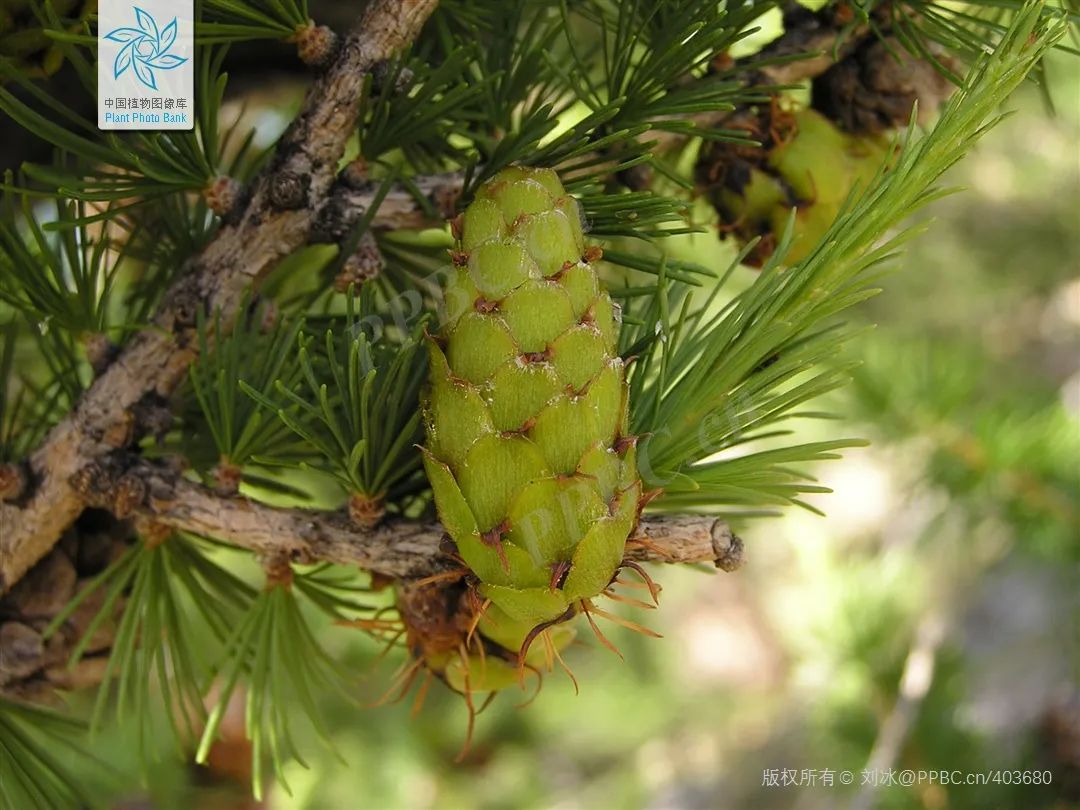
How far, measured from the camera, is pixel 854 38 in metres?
0.48

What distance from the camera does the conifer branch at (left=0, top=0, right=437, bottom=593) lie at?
392mm

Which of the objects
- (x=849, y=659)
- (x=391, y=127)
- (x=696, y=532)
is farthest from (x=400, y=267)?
(x=849, y=659)

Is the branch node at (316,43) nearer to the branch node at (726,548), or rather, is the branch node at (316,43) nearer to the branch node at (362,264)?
the branch node at (362,264)

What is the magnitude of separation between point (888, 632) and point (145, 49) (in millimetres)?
871

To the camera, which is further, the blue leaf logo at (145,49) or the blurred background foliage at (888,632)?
the blurred background foliage at (888,632)

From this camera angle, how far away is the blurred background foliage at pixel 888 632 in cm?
Result: 90

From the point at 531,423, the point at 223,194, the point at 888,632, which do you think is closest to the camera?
the point at 531,423

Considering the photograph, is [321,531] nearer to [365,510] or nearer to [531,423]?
[365,510]

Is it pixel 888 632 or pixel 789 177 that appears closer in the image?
pixel 789 177

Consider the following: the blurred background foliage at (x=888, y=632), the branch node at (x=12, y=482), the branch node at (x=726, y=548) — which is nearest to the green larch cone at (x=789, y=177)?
the blurred background foliage at (x=888, y=632)

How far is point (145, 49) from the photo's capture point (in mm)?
392

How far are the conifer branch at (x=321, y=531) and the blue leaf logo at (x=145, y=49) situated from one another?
0.16 m

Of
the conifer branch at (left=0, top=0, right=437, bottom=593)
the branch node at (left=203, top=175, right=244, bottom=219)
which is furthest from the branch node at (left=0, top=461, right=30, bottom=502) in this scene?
the branch node at (left=203, top=175, right=244, bottom=219)

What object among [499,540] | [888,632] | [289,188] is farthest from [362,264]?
[888,632]
